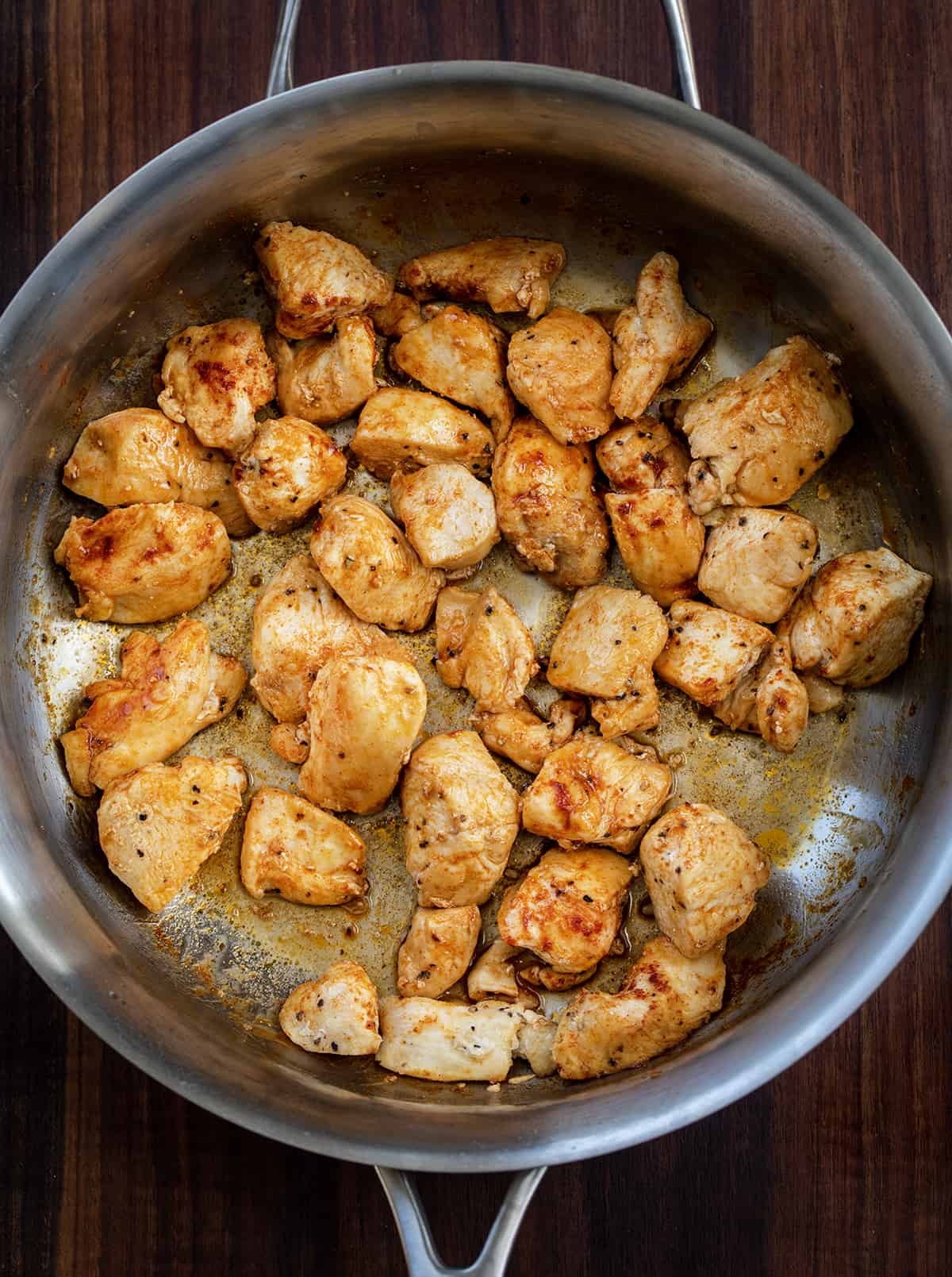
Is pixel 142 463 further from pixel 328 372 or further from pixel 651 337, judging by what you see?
pixel 651 337

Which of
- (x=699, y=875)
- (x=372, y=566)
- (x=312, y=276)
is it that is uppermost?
(x=312, y=276)

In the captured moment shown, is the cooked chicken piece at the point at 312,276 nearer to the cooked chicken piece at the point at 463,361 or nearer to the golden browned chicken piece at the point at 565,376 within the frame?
the cooked chicken piece at the point at 463,361

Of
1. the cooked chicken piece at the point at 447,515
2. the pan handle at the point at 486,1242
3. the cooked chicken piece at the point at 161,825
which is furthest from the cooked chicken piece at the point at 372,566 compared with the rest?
the pan handle at the point at 486,1242

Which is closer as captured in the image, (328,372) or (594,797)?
(594,797)

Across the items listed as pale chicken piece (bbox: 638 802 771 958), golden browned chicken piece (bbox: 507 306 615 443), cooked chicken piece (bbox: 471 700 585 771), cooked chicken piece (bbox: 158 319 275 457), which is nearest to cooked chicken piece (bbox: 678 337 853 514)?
golden browned chicken piece (bbox: 507 306 615 443)

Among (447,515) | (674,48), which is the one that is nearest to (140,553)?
(447,515)

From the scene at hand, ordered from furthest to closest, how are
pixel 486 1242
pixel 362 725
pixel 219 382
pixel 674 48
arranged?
pixel 219 382
pixel 362 725
pixel 674 48
pixel 486 1242

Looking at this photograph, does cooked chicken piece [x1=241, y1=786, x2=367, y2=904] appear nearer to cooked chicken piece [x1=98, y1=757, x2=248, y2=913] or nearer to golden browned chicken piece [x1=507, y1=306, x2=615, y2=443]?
cooked chicken piece [x1=98, y1=757, x2=248, y2=913]
